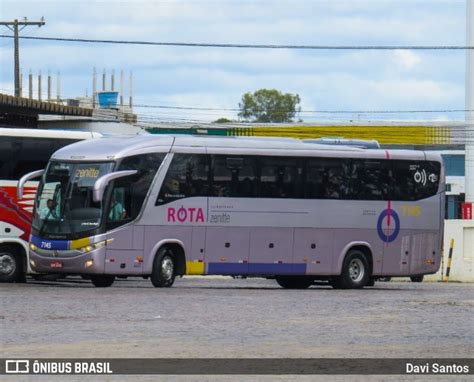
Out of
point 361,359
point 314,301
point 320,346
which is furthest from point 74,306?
point 361,359

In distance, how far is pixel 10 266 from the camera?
31.4 meters

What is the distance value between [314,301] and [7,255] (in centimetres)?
876

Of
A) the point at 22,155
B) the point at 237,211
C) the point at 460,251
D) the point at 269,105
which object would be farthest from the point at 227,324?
the point at 269,105

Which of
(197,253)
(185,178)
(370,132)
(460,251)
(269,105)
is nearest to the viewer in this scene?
(185,178)

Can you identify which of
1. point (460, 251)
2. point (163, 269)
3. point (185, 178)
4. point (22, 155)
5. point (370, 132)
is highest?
point (370, 132)

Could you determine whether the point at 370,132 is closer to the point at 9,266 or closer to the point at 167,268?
the point at 9,266

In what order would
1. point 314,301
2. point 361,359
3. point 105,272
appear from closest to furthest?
1. point 361,359
2. point 314,301
3. point 105,272

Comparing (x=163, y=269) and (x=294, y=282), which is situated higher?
(x=163, y=269)

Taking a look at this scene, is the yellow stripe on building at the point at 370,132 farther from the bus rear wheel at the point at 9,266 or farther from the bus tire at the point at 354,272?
the bus rear wheel at the point at 9,266

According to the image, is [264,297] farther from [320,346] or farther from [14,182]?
[320,346]

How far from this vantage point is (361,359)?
15.0 meters

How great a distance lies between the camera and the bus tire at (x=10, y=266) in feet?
103

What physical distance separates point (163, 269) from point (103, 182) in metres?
2.58

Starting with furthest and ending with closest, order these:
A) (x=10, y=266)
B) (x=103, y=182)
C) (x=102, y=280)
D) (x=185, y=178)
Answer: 1. (x=10, y=266)
2. (x=102, y=280)
3. (x=185, y=178)
4. (x=103, y=182)
